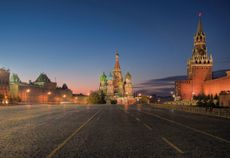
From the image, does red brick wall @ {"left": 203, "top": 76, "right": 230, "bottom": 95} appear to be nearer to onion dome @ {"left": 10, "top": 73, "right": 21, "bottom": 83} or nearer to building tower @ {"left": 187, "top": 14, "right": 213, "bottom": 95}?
building tower @ {"left": 187, "top": 14, "right": 213, "bottom": 95}

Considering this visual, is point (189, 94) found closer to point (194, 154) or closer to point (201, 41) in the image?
point (201, 41)

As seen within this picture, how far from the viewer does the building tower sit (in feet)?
497

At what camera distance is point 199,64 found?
6048 inches

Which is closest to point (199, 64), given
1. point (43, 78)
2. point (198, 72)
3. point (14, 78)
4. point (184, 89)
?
point (198, 72)

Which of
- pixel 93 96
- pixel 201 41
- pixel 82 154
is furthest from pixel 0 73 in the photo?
pixel 82 154

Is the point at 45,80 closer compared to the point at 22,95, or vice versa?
the point at 22,95

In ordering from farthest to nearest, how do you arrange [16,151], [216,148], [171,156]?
1. [216,148]
2. [16,151]
3. [171,156]

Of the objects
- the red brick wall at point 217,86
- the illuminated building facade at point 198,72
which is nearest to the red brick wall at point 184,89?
the illuminated building facade at point 198,72

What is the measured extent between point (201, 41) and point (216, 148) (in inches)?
6069

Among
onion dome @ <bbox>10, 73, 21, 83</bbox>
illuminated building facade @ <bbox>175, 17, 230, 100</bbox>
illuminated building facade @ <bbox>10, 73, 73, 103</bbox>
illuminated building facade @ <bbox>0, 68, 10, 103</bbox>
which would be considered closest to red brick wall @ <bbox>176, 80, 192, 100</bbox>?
illuminated building facade @ <bbox>175, 17, 230, 100</bbox>

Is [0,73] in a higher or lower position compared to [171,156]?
higher

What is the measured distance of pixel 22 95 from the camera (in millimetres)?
129500

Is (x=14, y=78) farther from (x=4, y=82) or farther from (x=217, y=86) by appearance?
(x=217, y=86)

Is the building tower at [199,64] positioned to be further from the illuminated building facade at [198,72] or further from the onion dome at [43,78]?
the onion dome at [43,78]
